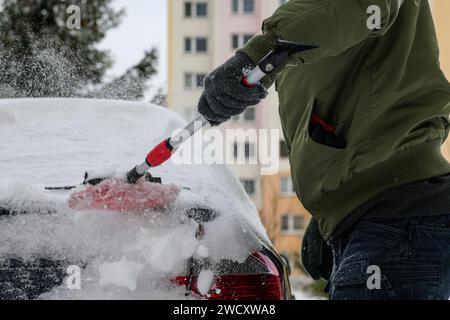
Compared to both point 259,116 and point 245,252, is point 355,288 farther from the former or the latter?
point 259,116

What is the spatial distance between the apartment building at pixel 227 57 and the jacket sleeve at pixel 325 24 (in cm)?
2452

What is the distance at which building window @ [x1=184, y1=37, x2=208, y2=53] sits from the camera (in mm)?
29984

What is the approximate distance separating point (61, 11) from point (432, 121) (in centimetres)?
1132

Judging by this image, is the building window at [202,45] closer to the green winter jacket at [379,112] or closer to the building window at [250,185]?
the building window at [250,185]

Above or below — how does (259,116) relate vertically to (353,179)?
above

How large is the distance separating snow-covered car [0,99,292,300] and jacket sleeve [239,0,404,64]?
56 centimetres

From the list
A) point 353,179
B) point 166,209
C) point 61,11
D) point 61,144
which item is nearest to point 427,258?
point 353,179

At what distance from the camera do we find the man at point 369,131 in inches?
78.5

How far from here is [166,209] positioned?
212cm

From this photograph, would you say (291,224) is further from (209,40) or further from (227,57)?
(209,40)

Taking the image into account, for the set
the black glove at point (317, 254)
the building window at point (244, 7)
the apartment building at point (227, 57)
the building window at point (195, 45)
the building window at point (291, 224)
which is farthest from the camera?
the building window at point (195, 45)

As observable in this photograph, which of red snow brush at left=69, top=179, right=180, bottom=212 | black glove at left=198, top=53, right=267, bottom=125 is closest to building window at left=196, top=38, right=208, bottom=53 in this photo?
red snow brush at left=69, top=179, right=180, bottom=212

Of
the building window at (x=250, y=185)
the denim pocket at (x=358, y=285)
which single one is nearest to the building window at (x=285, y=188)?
the building window at (x=250, y=185)

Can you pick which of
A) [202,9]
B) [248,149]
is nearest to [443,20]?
[248,149]
